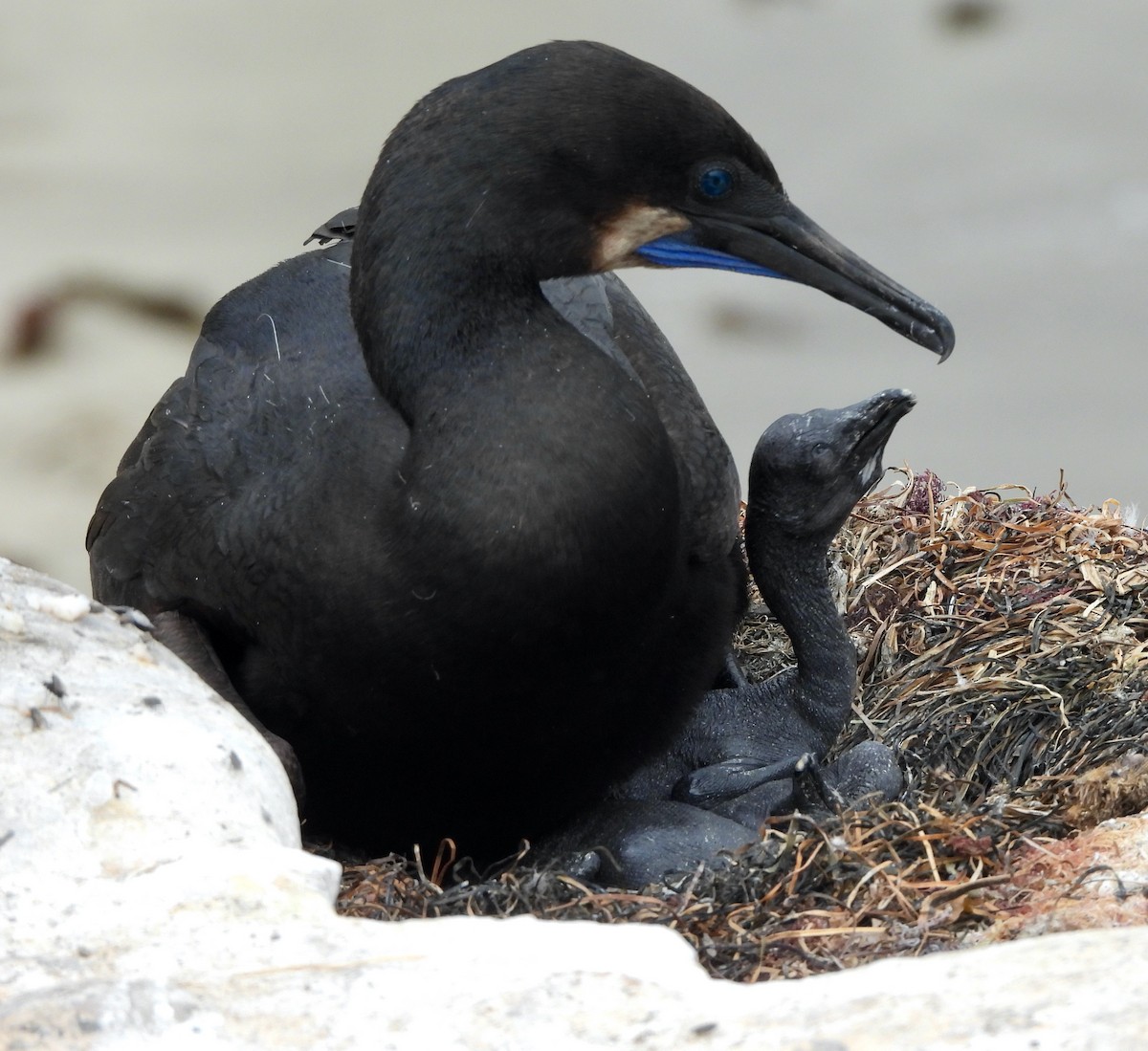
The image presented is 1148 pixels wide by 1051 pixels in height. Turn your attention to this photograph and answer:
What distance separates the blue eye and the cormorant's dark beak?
38mm

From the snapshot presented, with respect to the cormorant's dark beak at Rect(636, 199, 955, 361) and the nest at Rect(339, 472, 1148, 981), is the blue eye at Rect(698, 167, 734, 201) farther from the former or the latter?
the nest at Rect(339, 472, 1148, 981)

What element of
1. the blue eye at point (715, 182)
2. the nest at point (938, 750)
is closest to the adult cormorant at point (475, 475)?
the blue eye at point (715, 182)

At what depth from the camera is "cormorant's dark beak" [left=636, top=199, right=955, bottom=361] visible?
233cm

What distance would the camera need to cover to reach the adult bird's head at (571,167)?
219 centimetres

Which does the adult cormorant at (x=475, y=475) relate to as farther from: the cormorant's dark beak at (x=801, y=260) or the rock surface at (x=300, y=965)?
the rock surface at (x=300, y=965)

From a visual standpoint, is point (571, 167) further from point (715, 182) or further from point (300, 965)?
point (300, 965)

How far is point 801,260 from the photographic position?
238cm

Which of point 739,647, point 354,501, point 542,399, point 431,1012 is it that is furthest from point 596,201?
point 739,647

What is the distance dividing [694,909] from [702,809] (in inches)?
23.8

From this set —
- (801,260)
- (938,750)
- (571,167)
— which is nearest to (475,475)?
(571,167)

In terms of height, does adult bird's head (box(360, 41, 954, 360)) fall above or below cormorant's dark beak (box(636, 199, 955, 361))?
above

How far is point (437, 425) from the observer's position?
2.26 metres

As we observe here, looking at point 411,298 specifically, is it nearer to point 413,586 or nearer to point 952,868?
point 413,586

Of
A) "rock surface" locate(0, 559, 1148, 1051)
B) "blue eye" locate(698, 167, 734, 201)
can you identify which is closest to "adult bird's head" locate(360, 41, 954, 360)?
"blue eye" locate(698, 167, 734, 201)
